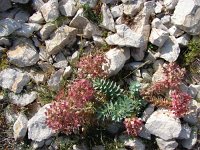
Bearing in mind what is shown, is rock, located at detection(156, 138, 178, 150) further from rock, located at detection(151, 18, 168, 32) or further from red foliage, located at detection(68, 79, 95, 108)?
rock, located at detection(151, 18, 168, 32)

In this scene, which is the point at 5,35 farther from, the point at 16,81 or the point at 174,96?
the point at 174,96

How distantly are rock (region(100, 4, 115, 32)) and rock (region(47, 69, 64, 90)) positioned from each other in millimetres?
929

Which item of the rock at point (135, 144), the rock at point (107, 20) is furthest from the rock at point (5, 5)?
the rock at point (135, 144)

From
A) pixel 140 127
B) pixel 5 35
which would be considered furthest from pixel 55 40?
pixel 140 127

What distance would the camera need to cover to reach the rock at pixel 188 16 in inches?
273

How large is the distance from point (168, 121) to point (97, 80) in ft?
3.79

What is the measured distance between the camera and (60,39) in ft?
23.5

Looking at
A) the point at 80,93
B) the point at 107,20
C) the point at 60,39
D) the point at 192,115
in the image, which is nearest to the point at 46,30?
the point at 60,39

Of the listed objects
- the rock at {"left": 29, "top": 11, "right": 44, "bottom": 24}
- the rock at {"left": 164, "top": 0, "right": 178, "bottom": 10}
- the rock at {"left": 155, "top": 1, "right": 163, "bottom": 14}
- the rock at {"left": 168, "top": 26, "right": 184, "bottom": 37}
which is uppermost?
the rock at {"left": 164, "top": 0, "right": 178, "bottom": 10}

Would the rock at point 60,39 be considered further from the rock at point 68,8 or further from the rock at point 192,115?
the rock at point 192,115

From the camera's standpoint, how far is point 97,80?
22.1ft

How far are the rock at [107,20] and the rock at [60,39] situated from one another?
46 centimetres

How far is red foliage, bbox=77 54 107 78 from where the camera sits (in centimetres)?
666

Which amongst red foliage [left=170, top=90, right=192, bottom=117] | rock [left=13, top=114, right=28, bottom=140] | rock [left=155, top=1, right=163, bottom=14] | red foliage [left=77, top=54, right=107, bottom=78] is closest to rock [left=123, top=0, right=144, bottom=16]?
rock [left=155, top=1, right=163, bottom=14]
